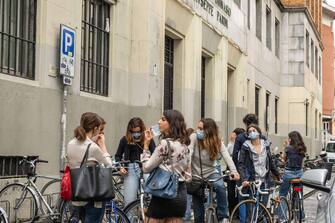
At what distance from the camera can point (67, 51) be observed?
1111 centimetres

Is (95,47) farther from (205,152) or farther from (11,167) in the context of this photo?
(205,152)

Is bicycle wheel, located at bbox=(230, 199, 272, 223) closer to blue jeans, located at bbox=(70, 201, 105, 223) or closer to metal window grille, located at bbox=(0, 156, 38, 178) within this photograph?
blue jeans, located at bbox=(70, 201, 105, 223)

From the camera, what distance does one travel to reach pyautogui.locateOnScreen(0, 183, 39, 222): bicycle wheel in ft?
29.5

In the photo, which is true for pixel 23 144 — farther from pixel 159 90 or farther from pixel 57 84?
Answer: pixel 159 90

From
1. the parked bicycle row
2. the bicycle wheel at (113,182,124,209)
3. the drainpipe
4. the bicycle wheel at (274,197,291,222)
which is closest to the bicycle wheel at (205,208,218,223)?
the parked bicycle row

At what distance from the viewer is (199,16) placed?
18672 millimetres

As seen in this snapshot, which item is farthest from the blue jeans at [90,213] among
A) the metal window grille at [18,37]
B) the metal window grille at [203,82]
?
the metal window grille at [203,82]

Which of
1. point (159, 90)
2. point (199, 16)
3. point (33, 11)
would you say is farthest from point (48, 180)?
point (199, 16)

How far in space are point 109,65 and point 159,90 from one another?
185 centimetres

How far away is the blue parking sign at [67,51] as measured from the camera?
10.9 m

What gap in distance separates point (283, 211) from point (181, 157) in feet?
12.5

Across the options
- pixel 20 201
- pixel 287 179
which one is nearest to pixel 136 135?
pixel 20 201

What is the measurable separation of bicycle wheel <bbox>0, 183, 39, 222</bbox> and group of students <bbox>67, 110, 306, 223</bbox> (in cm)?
140

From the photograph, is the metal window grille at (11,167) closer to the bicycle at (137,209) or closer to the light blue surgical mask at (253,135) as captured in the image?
the bicycle at (137,209)
